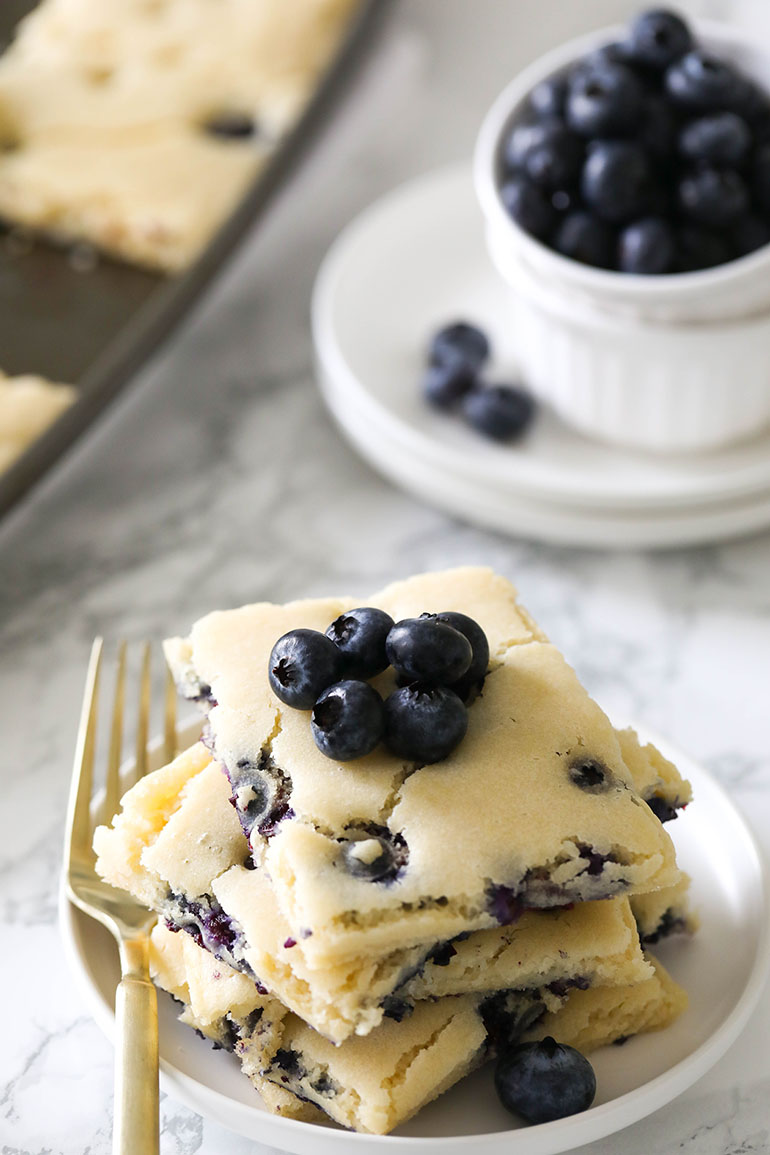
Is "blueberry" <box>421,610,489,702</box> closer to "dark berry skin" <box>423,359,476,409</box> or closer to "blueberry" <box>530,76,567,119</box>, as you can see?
"dark berry skin" <box>423,359,476,409</box>

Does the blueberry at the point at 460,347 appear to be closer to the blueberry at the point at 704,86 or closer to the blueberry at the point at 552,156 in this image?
the blueberry at the point at 552,156

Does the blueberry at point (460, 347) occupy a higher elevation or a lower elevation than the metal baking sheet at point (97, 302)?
lower

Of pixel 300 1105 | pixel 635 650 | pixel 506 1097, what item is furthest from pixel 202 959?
pixel 635 650

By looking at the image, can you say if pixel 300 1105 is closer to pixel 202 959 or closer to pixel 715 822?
pixel 202 959

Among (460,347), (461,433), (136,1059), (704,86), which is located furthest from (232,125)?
(136,1059)

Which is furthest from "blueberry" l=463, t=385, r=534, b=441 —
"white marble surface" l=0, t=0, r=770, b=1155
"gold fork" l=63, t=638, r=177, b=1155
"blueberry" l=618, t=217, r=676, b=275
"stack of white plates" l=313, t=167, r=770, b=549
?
"gold fork" l=63, t=638, r=177, b=1155

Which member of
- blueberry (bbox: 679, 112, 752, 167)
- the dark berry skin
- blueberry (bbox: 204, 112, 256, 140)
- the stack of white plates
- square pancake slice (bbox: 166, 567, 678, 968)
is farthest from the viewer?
blueberry (bbox: 204, 112, 256, 140)

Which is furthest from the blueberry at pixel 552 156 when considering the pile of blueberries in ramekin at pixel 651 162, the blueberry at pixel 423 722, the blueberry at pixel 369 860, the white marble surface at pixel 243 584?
the blueberry at pixel 369 860

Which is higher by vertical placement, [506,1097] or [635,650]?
[506,1097]
